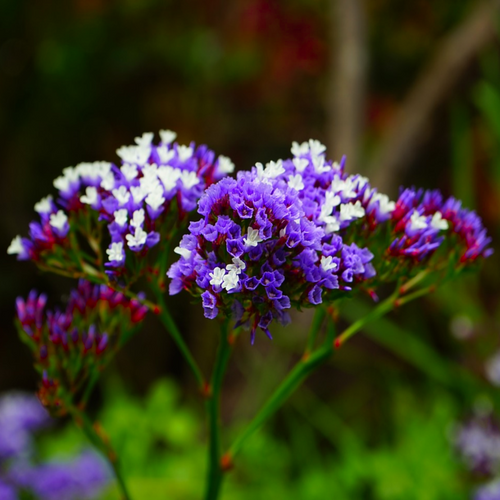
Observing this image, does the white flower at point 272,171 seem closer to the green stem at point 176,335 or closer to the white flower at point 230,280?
the white flower at point 230,280

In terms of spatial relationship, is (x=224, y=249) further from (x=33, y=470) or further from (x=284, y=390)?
(x=33, y=470)

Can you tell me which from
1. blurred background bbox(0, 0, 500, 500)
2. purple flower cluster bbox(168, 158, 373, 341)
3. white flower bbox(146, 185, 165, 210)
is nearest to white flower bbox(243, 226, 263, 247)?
purple flower cluster bbox(168, 158, 373, 341)

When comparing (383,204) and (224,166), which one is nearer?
(383,204)

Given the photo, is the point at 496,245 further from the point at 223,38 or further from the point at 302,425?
the point at 223,38

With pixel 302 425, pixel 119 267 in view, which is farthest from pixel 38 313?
pixel 302 425

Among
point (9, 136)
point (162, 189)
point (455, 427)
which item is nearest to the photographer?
point (162, 189)

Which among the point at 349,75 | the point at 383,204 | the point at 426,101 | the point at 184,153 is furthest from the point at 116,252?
the point at 349,75

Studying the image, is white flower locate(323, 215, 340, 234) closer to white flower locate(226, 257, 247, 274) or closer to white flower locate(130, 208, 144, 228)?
white flower locate(226, 257, 247, 274)
